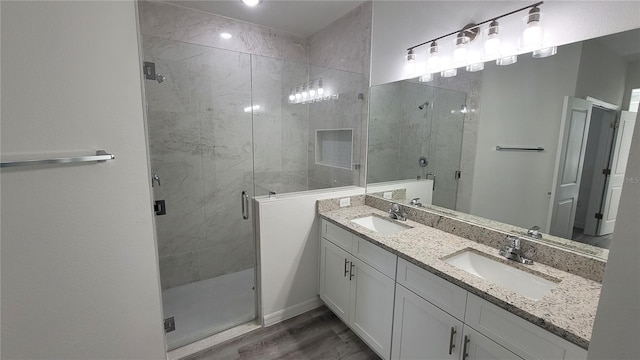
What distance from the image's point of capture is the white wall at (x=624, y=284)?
42 cm

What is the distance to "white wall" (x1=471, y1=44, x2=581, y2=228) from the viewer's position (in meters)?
1.34

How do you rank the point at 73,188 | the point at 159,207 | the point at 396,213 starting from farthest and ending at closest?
the point at 396,213
the point at 159,207
the point at 73,188

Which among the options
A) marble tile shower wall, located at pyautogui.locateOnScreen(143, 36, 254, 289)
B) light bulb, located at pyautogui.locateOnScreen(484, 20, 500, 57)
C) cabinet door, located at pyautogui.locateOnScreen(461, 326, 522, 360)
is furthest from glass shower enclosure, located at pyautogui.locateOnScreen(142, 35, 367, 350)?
cabinet door, located at pyautogui.locateOnScreen(461, 326, 522, 360)

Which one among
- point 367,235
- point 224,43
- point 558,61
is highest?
point 224,43

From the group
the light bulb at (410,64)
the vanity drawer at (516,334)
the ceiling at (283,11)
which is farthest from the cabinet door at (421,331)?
the ceiling at (283,11)

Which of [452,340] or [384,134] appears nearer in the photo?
[452,340]

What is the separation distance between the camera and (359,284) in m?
1.86

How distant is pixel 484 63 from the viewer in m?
1.58

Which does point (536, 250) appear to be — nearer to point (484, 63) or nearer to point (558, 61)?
point (558, 61)

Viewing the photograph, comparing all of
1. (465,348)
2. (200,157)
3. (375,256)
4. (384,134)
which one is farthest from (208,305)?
(384,134)

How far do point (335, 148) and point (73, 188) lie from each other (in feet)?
6.69

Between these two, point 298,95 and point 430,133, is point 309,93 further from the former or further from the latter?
point 430,133

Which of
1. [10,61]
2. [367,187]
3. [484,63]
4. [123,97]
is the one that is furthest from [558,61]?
[10,61]

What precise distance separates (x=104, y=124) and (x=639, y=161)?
5.92 ft
